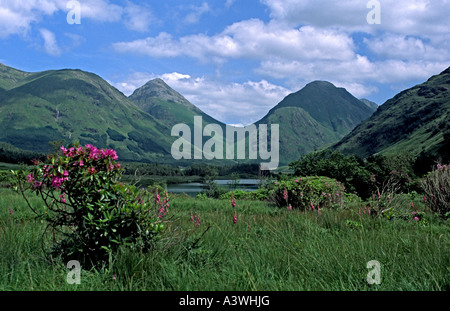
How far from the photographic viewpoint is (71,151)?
15.2ft

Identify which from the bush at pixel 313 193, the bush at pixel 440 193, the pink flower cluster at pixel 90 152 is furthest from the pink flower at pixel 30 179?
the bush at pixel 440 193

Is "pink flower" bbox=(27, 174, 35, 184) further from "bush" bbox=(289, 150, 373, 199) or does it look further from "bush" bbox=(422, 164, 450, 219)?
"bush" bbox=(289, 150, 373, 199)

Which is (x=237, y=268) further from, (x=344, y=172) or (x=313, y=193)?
(x=344, y=172)

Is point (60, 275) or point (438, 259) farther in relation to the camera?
point (438, 259)

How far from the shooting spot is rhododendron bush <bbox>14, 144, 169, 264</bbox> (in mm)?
4527

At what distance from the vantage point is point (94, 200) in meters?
4.77

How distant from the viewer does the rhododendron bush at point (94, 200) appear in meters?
4.53

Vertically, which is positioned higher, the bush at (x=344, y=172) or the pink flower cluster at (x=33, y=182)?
the bush at (x=344, y=172)

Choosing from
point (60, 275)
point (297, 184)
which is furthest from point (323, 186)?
point (60, 275)

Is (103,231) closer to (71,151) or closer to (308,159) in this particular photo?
(71,151)

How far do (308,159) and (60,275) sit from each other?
2706 cm

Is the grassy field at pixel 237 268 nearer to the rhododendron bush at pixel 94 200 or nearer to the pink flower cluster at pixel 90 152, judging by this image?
the rhododendron bush at pixel 94 200

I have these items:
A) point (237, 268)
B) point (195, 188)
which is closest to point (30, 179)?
point (237, 268)

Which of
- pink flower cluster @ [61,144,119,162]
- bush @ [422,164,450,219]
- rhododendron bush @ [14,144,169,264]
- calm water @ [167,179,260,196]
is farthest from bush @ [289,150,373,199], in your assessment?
calm water @ [167,179,260,196]
